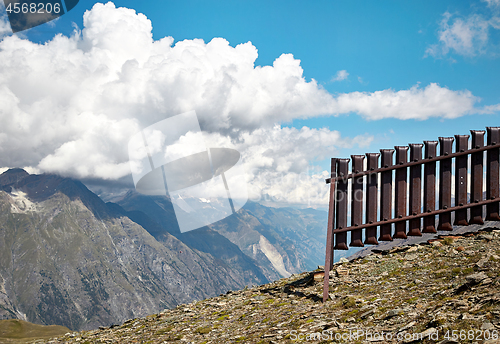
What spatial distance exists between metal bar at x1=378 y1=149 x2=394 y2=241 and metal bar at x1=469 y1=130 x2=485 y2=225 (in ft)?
12.2

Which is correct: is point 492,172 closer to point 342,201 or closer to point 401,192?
point 401,192

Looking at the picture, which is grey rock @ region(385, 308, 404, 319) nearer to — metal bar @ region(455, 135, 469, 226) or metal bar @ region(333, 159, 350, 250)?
metal bar @ region(333, 159, 350, 250)

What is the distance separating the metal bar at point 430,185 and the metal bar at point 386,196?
1.59 meters

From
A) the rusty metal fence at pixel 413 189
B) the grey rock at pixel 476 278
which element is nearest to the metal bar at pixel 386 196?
the rusty metal fence at pixel 413 189

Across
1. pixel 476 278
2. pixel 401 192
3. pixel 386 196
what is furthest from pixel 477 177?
pixel 476 278

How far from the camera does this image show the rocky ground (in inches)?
315

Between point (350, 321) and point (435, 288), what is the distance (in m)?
3.52

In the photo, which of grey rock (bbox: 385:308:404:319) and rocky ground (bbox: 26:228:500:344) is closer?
rocky ground (bbox: 26:228:500:344)

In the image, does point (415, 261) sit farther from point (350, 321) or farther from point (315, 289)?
point (350, 321)

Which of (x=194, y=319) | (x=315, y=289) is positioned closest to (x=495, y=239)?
(x=315, y=289)

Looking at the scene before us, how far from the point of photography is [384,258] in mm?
17578

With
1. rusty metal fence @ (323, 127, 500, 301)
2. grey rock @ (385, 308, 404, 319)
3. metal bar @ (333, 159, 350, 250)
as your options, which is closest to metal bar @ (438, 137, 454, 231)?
rusty metal fence @ (323, 127, 500, 301)

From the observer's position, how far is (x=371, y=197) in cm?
1521

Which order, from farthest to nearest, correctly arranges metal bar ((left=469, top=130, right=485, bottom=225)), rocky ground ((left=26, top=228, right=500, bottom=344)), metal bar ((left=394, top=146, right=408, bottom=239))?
metal bar ((left=394, top=146, right=408, bottom=239)) < metal bar ((left=469, top=130, right=485, bottom=225)) < rocky ground ((left=26, top=228, right=500, bottom=344))
